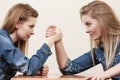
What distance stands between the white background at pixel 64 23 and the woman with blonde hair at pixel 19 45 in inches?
17.3

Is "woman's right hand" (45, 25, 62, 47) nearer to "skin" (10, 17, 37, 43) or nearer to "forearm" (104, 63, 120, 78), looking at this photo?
"skin" (10, 17, 37, 43)

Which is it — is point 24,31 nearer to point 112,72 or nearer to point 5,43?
point 5,43

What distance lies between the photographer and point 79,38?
1.85 metres

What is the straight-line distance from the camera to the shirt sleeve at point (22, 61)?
1.18 m

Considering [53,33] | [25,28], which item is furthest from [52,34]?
[25,28]

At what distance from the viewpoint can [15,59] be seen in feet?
3.87

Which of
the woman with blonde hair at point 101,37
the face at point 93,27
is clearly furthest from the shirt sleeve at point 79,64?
the face at point 93,27

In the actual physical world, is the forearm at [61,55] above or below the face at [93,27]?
below

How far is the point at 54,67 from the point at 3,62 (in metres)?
0.65

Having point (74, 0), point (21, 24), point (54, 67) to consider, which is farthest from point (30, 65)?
point (74, 0)

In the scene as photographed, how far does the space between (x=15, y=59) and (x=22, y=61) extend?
0.03 metres

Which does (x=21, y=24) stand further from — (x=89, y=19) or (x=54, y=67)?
(x=54, y=67)

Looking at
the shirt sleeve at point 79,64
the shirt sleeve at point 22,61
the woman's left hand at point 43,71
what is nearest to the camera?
the shirt sleeve at point 22,61

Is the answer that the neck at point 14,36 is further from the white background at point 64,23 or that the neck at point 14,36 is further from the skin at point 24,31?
the white background at point 64,23
